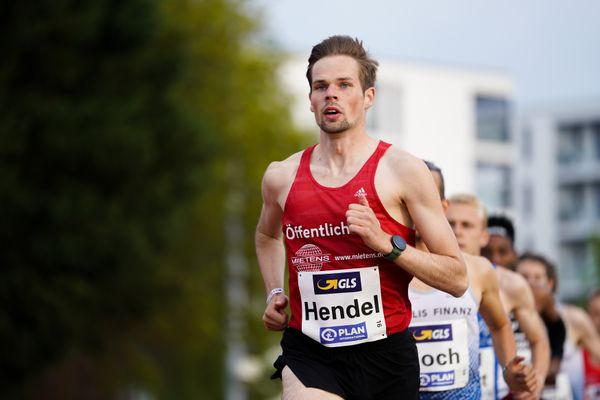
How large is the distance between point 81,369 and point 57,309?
638 centimetres

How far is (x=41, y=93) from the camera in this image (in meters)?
29.6

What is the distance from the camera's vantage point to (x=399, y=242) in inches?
258

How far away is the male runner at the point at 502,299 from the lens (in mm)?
9453

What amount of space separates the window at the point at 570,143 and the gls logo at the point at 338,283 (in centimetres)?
8317

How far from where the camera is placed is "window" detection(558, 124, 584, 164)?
88625 millimetres

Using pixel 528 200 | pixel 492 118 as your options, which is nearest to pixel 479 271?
pixel 492 118

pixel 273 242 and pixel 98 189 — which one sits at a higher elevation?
pixel 98 189

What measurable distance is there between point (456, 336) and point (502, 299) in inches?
52.6

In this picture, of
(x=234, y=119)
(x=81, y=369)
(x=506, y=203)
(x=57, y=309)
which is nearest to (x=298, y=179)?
(x=57, y=309)

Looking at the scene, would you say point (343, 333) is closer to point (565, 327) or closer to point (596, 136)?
point (565, 327)

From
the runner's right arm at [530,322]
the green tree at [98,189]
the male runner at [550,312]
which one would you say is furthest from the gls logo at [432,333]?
the green tree at [98,189]

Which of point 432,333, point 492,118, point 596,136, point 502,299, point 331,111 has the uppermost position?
point 596,136

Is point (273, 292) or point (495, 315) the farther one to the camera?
point (495, 315)

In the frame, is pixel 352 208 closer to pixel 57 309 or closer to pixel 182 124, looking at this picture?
pixel 57 309
